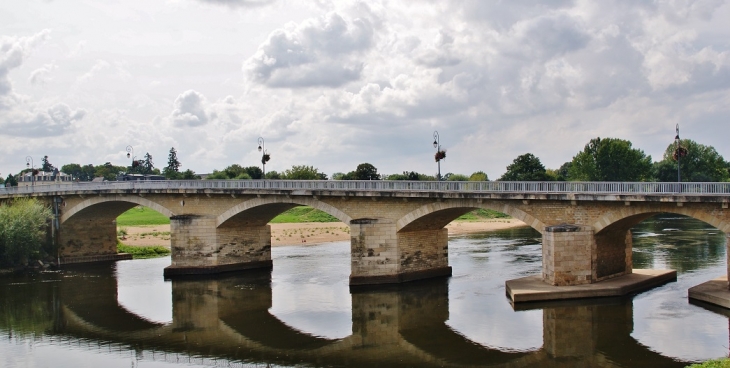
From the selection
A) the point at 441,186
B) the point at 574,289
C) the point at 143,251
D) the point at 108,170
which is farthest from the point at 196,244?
the point at 108,170

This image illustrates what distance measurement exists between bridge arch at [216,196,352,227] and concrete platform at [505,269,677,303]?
35.6 ft

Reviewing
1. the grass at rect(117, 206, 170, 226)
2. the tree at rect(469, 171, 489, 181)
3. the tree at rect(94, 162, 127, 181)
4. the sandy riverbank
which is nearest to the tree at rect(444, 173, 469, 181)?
the tree at rect(469, 171, 489, 181)

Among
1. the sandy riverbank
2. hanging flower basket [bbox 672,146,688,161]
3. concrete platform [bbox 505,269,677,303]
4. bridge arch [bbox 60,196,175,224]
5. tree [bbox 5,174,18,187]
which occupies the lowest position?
concrete platform [bbox 505,269,677,303]

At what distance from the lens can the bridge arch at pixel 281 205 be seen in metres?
39.3

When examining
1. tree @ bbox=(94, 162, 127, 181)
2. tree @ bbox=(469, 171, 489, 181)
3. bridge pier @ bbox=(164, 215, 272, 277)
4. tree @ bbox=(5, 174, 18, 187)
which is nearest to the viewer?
bridge pier @ bbox=(164, 215, 272, 277)

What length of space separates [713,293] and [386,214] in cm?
1620

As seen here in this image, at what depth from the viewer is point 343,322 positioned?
29.4 m

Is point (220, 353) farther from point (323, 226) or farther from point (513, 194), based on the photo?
point (323, 226)

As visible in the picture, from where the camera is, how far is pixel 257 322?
97.6ft

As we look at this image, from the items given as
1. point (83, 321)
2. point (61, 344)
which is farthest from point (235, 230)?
point (61, 344)

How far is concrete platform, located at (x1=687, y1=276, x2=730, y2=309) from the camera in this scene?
2777 centimetres

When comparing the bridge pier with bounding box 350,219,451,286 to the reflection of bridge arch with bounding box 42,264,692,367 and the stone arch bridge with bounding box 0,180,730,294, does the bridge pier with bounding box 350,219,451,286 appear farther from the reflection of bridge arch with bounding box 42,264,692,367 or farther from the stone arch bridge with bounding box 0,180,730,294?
the reflection of bridge arch with bounding box 42,264,692,367

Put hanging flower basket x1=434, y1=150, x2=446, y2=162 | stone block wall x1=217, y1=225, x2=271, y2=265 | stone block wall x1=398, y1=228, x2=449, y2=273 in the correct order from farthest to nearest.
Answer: stone block wall x1=217, y1=225, x2=271, y2=265, stone block wall x1=398, y1=228, x2=449, y2=273, hanging flower basket x1=434, y1=150, x2=446, y2=162

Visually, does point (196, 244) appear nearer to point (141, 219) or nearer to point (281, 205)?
point (281, 205)
